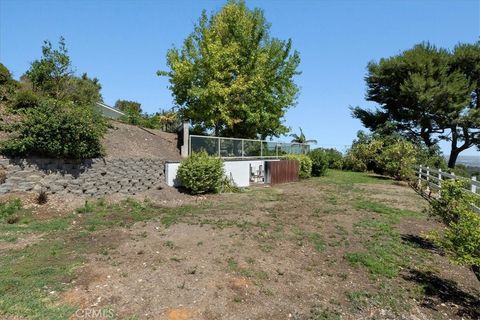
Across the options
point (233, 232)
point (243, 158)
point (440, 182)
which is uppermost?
point (243, 158)

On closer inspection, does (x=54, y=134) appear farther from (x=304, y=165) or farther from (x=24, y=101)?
(x=304, y=165)

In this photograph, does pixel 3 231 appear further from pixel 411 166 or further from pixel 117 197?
pixel 411 166

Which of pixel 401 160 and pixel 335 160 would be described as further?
pixel 335 160

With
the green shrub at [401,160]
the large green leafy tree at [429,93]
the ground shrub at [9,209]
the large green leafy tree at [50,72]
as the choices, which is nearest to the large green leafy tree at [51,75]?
the large green leafy tree at [50,72]

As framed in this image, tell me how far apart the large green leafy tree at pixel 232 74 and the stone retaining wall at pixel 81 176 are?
275 inches

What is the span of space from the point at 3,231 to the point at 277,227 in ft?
19.2

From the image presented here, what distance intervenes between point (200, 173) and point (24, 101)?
6289 mm

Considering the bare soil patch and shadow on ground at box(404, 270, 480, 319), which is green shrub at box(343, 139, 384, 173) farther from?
shadow on ground at box(404, 270, 480, 319)

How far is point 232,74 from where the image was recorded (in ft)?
58.4

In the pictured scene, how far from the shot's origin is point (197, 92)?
16.8 m

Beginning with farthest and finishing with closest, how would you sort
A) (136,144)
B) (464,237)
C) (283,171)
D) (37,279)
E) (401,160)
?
1. (401,160)
2. (283,171)
3. (136,144)
4. (464,237)
5. (37,279)

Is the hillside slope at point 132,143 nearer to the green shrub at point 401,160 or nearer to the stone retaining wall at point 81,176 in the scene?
the stone retaining wall at point 81,176

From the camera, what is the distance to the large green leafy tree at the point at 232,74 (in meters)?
17.2

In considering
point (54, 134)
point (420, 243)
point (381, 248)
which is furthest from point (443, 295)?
point (54, 134)
